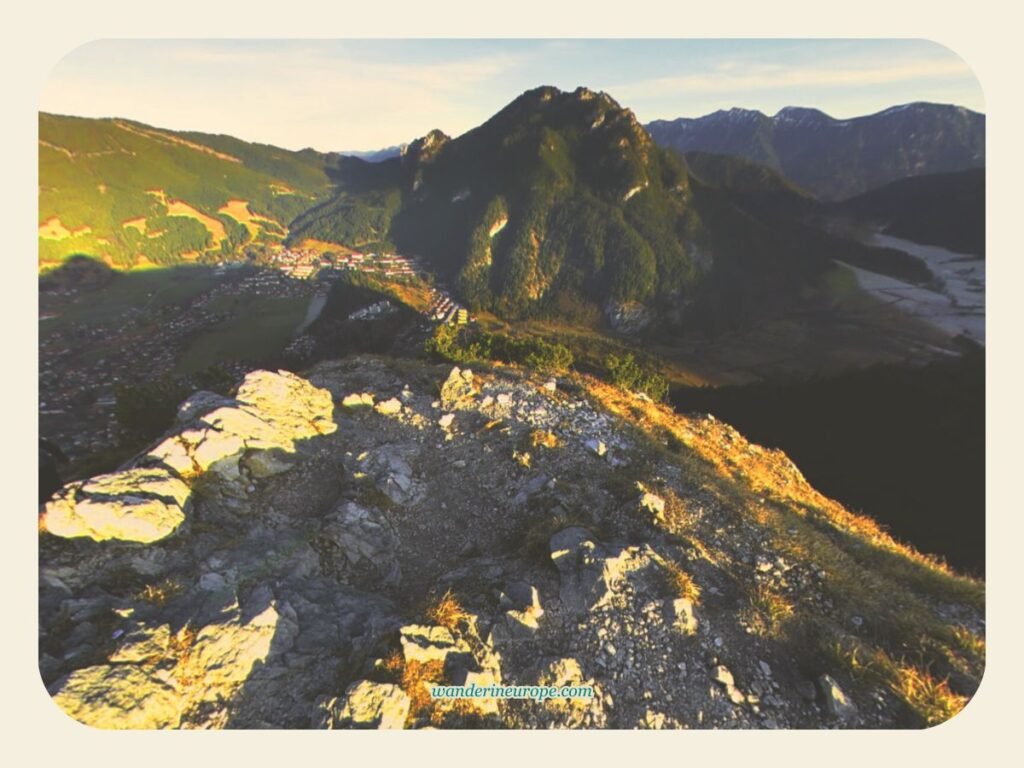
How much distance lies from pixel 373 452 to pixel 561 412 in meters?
5.19

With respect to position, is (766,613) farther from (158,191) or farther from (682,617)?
(158,191)

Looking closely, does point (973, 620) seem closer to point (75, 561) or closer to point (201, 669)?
point (201, 669)

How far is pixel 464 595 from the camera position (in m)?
6.55

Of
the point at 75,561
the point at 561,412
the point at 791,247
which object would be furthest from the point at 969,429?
the point at 791,247

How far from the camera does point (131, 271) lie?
13.1 m

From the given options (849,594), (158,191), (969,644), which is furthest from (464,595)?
(158,191)

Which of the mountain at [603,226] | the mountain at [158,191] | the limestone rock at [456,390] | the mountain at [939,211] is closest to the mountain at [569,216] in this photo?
the mountain at [603,226]

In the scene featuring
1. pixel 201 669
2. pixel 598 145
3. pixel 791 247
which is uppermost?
pixel 598 145

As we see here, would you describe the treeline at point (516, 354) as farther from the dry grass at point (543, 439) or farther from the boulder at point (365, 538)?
the boulder at point (365, 538)

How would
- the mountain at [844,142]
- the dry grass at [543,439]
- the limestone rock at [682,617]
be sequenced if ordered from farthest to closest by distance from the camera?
the dry grass at [543,439] < the mountain at [844,142] < the limestone rock at [682,617]

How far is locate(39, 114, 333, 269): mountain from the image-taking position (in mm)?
8484

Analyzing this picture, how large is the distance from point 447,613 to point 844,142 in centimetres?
12285

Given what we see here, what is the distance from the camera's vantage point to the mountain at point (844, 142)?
10154 mm

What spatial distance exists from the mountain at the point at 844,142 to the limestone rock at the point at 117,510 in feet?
52.5
